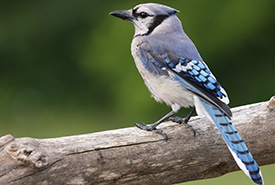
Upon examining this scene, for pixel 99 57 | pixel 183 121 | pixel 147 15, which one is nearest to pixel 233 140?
pixel 183 121

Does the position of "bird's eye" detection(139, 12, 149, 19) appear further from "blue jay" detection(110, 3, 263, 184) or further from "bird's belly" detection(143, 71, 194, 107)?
"bird's belly" detection(143, 71, 194, 107)

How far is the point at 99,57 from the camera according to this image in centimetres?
454

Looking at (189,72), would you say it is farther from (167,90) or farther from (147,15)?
(147,15)

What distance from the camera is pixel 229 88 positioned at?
4516 millimetres

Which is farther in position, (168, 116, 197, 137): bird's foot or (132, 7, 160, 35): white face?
(132, 7, 160, 35): white face

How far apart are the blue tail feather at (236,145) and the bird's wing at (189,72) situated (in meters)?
0.03

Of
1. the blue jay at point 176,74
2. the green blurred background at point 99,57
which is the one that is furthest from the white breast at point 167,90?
the green blurred background at point 99,57

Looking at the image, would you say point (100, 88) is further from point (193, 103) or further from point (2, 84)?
point (193, 103)

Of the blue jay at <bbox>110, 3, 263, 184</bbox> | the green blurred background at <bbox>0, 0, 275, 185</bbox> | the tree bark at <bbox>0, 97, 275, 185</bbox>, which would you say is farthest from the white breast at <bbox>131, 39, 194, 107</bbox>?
the green blurred background at <bbox>0, 0, 275, 185</bbox>

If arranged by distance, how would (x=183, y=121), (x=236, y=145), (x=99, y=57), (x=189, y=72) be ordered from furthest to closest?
(x=99, y=57), (x=183, y=121), (x=189, y=72), (x=236, y=145)

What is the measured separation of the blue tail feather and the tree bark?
0.51ft

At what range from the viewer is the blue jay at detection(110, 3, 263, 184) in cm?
201

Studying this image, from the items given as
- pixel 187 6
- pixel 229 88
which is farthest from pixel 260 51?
pixel 187 6

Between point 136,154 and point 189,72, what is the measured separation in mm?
406
